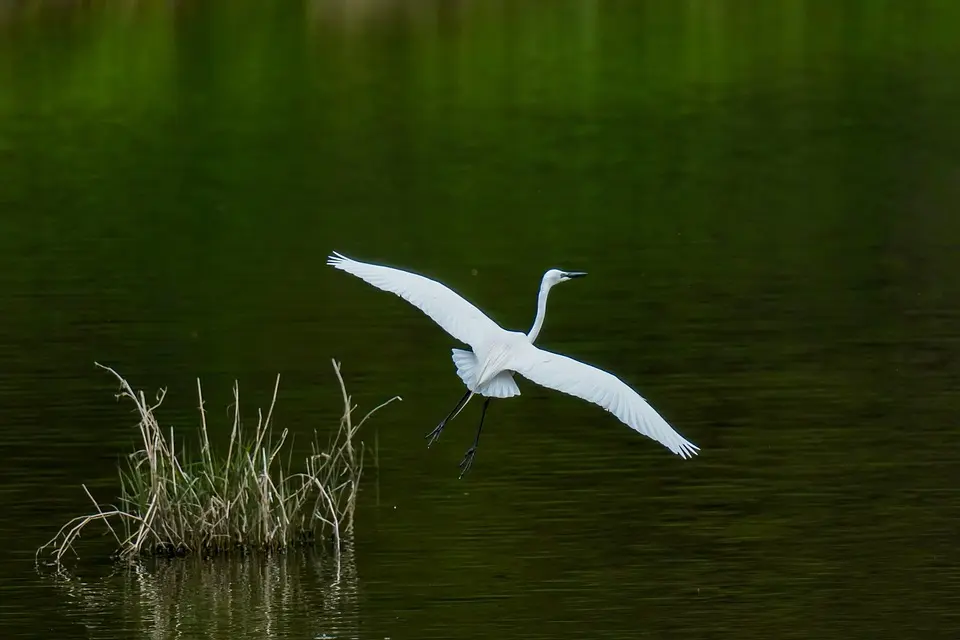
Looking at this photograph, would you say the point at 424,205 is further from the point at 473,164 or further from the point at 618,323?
the point at 618,323

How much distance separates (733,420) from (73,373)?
5373 millimetres

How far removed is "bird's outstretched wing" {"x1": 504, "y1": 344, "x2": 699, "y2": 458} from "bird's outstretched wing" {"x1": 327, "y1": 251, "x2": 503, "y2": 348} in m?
0.52

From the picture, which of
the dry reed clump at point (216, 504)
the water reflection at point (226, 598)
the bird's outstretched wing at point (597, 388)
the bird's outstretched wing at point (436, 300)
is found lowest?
the water reflection at point (226, 598)

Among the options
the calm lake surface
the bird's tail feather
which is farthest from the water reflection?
the bird's tail feather

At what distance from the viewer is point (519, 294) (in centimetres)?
1905

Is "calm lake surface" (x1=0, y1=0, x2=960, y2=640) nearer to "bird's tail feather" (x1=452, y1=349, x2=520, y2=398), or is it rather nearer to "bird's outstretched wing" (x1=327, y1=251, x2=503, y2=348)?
"bird's tail feather" (x1=452, y1=349, x2=520, y2=398)

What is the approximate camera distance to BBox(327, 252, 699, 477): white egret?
8.77m

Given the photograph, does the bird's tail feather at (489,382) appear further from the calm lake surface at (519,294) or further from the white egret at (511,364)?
the calm lake surface at (519,294)

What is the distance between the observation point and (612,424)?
1422cm

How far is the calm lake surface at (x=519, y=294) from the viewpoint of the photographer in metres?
10.8

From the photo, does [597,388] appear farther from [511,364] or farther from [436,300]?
[436,300]

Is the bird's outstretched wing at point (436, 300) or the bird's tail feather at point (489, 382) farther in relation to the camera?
the bird's outstretched wing at point (436, 300)

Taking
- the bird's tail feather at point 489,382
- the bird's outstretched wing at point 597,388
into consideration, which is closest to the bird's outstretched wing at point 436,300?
the bird's tail feather at point 489,382

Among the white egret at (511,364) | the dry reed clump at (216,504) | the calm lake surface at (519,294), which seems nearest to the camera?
the white egret at (511,364)
